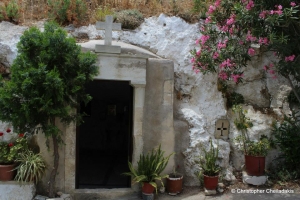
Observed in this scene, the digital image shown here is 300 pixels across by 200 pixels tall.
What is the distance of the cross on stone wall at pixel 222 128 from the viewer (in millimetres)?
7227

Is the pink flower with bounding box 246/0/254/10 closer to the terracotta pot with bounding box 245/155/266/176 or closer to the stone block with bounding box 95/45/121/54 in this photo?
the stone block with bounding box 95/45/121/54

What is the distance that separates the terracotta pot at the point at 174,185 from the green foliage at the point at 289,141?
Answer: 227cm

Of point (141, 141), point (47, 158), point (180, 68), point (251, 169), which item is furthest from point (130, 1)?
point (251, 169)

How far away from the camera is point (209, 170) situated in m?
6.54

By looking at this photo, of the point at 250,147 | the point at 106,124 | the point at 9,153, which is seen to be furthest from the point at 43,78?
the point at 106,124

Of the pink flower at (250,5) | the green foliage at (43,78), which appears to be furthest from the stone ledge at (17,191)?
the pink flower at (250,5)

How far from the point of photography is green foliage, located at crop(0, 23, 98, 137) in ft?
17.1

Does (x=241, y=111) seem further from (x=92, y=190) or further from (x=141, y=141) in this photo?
(x=92, y=190)

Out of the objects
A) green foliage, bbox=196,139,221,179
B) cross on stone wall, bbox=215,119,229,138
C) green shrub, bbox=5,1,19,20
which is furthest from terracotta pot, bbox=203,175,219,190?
green shrub, bbox=5,1,19,20

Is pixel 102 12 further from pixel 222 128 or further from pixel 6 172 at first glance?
pixel 6 172

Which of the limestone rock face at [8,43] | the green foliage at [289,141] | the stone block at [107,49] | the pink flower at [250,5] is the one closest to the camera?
the pink flower at [250,5]

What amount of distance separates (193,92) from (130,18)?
2199 mm

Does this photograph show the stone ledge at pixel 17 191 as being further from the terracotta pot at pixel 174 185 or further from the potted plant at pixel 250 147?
the potted plant at pixel 250 147

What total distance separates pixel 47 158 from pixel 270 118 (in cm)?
478
